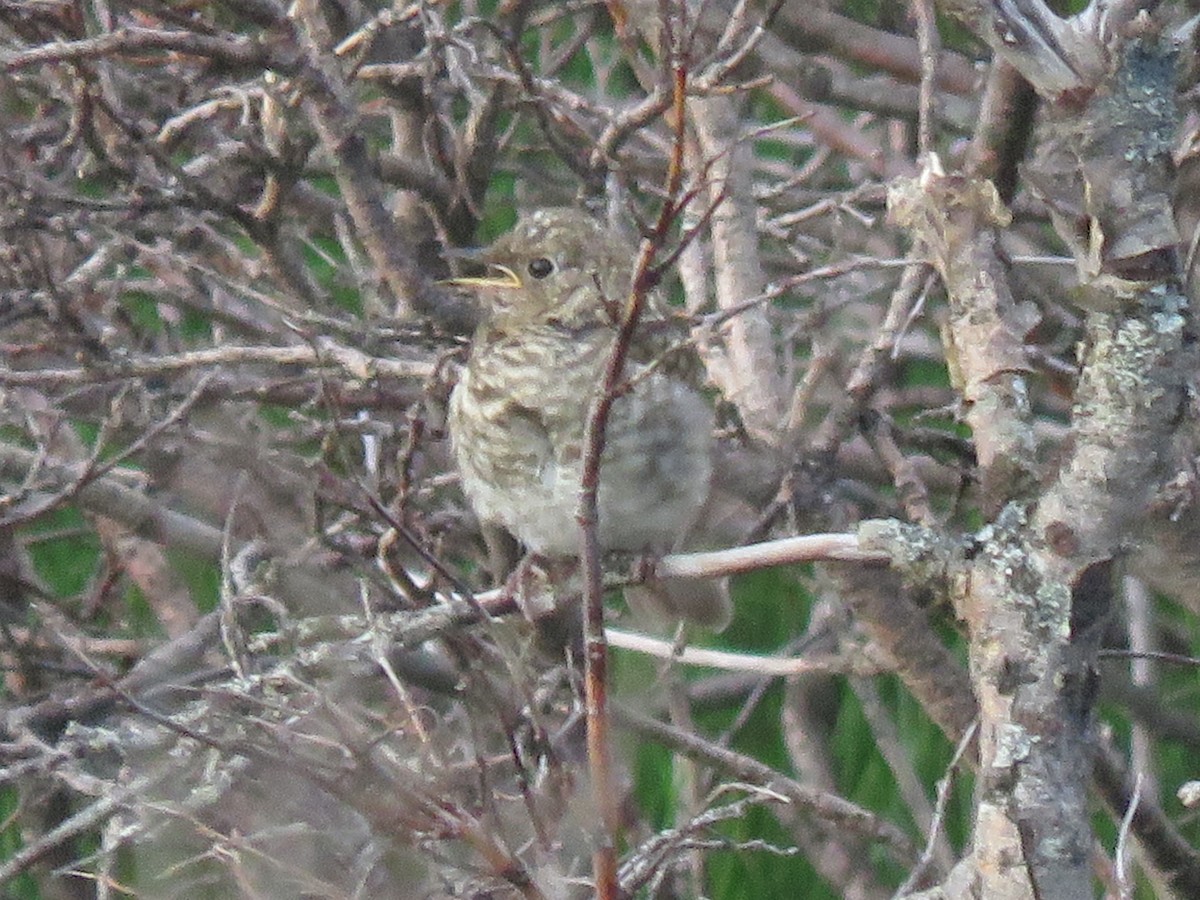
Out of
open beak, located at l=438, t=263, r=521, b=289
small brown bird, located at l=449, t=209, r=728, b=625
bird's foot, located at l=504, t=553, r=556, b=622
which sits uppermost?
open beak, located at l=438, t=263, r=521, b=289

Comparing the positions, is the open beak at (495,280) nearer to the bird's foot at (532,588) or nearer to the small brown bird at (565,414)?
the small brown bird at (565,414)

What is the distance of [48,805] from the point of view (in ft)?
12.4

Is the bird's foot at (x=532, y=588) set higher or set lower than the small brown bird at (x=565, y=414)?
lower

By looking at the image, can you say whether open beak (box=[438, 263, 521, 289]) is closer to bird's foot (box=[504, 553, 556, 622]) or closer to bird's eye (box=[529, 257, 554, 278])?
bird's eye (box=[529, 257, 554, 278])

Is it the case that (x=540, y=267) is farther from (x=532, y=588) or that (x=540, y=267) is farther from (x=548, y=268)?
(x=532, y=588)

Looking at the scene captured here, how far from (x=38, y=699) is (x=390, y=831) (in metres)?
1.85

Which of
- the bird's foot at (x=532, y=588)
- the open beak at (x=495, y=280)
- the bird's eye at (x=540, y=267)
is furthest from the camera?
the bird's eye at (x=540, y=267)

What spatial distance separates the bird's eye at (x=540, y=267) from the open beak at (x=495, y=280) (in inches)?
1.1

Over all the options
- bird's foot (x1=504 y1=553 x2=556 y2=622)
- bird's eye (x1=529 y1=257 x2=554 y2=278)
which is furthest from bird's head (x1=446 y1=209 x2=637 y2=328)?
bird's foot (x1=504 y1=553 x2=556 y2=622)

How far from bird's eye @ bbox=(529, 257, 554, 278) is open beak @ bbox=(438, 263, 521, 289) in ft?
0.10

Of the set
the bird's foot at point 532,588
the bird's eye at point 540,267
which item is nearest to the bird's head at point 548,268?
the bird's eye at point 540,267

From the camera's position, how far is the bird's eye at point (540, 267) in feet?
11.3

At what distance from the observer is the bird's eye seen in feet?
11.3

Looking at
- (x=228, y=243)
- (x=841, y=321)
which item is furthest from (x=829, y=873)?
Answer: (x=228, y=243)
